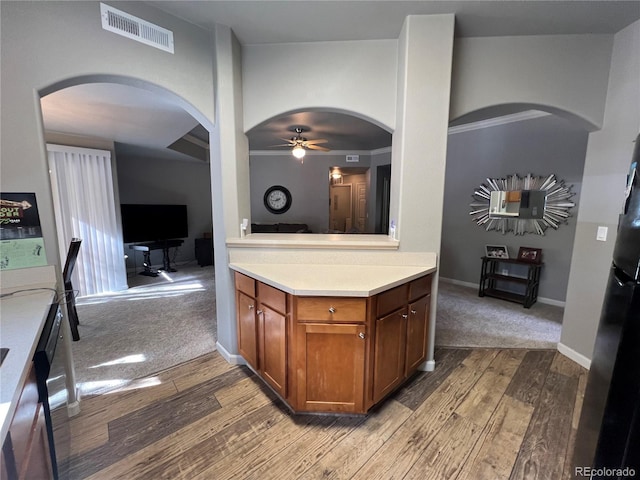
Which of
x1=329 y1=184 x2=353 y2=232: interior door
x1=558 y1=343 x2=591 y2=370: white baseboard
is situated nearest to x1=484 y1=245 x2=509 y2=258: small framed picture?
x1=558 y1=343 x2=591 y2=370: white baseboard

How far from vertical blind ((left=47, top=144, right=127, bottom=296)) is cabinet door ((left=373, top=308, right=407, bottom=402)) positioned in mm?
4600

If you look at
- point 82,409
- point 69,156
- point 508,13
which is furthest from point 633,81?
point 69,156

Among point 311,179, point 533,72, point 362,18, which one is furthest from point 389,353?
point 311,179

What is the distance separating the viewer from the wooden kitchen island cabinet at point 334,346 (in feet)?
5.58

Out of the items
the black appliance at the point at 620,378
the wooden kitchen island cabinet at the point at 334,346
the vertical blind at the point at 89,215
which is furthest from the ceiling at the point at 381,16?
the vertical blind at the point at 89,215

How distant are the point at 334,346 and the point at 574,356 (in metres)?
2.42

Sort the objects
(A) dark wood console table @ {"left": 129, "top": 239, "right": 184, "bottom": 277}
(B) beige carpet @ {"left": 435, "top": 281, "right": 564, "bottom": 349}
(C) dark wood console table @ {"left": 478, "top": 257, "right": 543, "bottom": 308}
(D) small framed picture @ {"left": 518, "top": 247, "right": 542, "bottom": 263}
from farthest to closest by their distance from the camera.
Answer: (A) dark wood console table @ {"left": 129, "top": 239, "right": 184, "bottom": 277}, (D) small framed picture @ {"left": 518, "top": 247, "right": 542, "bottom": 263}, (C) dark wood console table @ {"left": 478, "top": 257, "right": 543, "bottom": 308}, (B) beige carpet @ {"left": 435, "top": 281, "right": 564, "bottom": 349}

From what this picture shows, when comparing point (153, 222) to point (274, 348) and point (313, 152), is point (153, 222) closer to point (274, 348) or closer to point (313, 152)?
point (313, 152)

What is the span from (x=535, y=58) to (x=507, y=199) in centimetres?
237

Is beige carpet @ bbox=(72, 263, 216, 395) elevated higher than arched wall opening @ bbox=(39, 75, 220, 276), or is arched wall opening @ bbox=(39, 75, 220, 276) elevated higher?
arched wall opening @ bbox=(39, 75, 220, 276)

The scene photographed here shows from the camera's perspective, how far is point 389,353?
6.18ft

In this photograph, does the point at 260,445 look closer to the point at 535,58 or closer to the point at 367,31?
the point at 367,31

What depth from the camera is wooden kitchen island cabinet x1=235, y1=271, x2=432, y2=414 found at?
5.58ft

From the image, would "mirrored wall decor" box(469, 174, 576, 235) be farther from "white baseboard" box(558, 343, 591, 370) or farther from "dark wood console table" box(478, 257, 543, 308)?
"white baseboard" box(558, 343, 591, 370)
